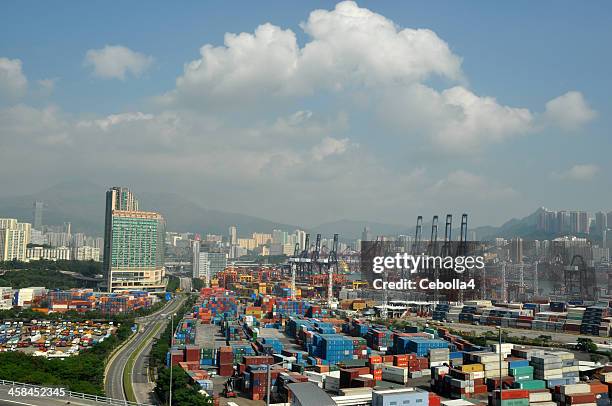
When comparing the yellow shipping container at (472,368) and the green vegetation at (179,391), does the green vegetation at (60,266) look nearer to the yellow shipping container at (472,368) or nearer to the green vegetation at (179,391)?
the green vegetation at (179,391)

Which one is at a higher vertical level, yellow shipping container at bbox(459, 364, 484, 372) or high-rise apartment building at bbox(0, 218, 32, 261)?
high-rise apartment building at bbox(0, 218, 32, 261)

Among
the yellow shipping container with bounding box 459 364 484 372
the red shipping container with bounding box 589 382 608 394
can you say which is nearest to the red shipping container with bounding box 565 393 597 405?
the red shipping container with bounding box 589 382 608 394

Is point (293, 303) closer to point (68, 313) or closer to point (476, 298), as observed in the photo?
point (68, 313)

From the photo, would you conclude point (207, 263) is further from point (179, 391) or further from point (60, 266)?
point (179, 391)

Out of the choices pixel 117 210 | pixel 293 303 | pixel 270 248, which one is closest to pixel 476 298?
pixel 293 303

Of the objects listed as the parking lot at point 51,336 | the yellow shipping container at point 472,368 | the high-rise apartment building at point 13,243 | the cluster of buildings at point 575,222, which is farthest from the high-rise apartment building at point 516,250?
the high-rise apartment building at point 13,243

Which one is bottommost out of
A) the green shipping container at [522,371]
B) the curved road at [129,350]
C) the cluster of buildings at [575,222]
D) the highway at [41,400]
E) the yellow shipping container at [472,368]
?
the curved road at [129,350]

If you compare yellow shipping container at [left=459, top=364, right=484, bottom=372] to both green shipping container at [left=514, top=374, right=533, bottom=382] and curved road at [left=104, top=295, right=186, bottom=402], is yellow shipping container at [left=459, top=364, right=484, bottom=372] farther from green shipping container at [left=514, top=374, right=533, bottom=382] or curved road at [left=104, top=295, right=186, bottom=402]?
curved road at [left=104, top=295, right=186, bottom=402]
